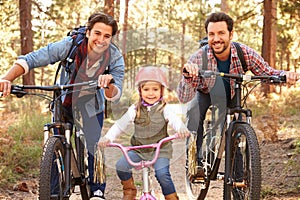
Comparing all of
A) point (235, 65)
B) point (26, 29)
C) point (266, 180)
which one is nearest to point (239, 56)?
point (235, 65)

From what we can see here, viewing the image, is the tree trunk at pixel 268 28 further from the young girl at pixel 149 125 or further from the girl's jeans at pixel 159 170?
the girl's jeans at pixel 159 170

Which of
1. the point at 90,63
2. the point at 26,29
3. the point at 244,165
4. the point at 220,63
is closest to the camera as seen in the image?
the point at 244,165

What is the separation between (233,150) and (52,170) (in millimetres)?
1646

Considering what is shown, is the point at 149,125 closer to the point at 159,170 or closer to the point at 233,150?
the point at 159,170

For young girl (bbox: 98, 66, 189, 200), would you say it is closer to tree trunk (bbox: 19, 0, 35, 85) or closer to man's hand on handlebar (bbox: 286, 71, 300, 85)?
man's hand on handlebar (bbox: 286, 71, 300, 85)

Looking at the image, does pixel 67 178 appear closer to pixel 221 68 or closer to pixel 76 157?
pixel 76 157

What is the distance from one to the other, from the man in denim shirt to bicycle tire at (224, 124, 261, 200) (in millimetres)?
1192

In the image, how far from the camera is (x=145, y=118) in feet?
14.2

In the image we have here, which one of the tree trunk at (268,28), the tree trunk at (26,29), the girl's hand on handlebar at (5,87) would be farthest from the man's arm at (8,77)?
the tree trunk at (268,28)

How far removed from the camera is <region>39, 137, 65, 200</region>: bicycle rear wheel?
11.8 ft

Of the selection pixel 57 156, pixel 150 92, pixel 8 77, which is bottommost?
pixel 57 156

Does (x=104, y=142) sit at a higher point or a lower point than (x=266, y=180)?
higher

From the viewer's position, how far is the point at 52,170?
392 cm

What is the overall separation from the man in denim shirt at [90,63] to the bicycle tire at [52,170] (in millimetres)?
803
